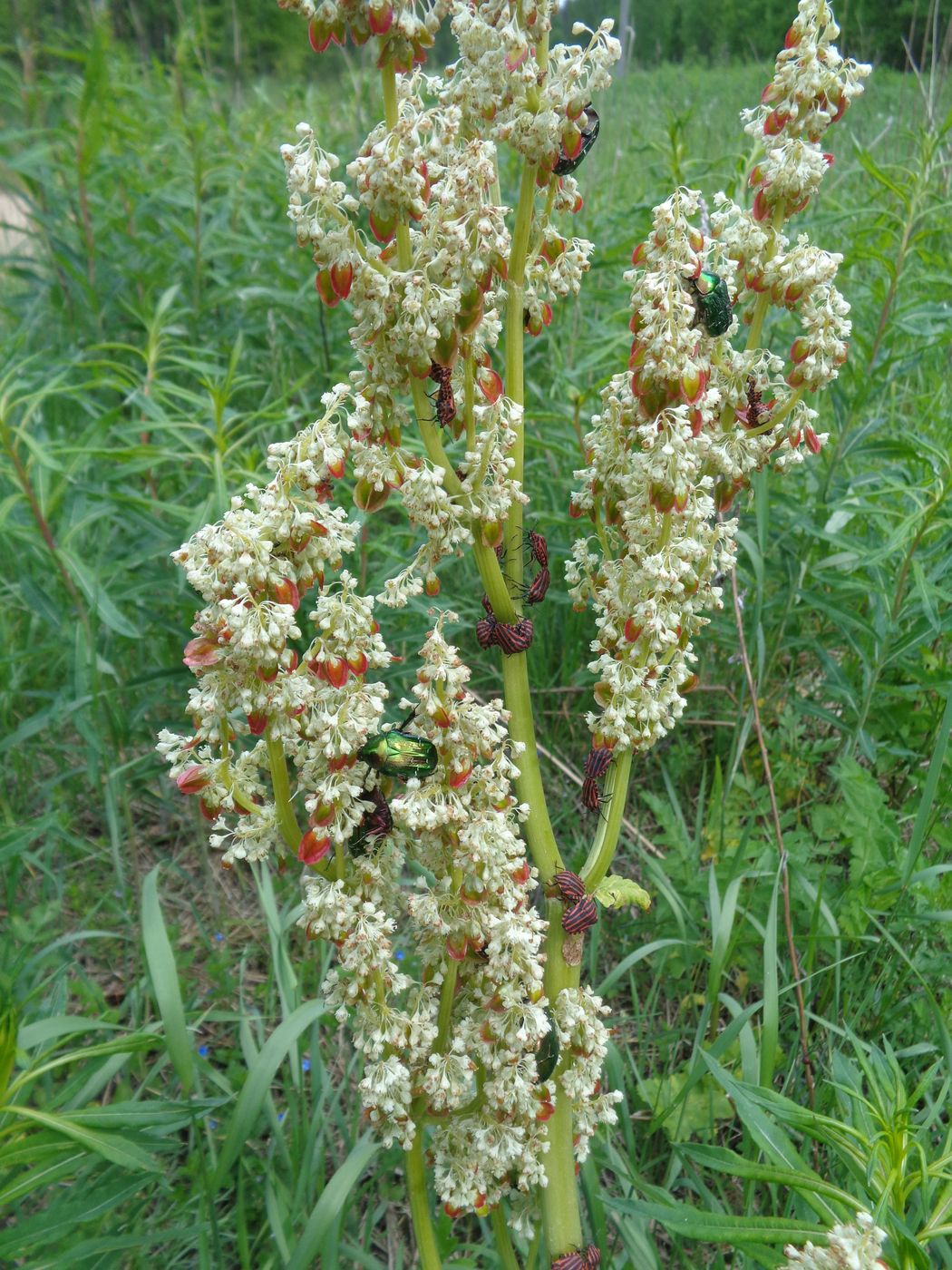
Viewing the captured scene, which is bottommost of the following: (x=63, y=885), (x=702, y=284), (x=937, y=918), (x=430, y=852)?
(x=63, y=885)

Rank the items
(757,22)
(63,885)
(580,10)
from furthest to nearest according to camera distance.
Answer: (580,10), (757,22), (63,885)

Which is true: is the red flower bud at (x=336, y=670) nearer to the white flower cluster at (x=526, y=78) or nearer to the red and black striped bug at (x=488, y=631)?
the red and black striped bug at (x=488, y=631)

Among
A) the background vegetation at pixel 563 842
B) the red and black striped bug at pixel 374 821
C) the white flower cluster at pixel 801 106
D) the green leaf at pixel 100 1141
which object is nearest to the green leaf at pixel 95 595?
the background vegetation at pixel 563 842

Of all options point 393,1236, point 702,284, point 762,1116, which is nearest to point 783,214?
point 702,284

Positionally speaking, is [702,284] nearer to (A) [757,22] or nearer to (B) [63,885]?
(B) [63,885]

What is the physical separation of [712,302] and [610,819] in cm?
80

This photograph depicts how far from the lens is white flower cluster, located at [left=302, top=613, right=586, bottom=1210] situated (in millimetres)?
1282

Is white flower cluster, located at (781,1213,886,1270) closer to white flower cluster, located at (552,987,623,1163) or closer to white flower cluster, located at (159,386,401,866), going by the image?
white flower cluster, located at (552,987,623,1163)

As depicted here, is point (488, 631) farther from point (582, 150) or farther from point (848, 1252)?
point (848, 1252)

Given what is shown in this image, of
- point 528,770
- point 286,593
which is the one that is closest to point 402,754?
point 286,593

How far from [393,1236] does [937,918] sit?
130cm

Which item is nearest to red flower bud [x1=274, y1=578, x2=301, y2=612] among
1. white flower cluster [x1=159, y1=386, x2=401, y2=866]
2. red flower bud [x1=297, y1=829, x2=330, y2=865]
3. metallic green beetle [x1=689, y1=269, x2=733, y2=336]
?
white flower cluster [x1=159, y1=386, x2=401, y2=866]

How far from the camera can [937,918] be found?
77.9 inches

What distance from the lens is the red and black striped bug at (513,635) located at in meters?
1.49
